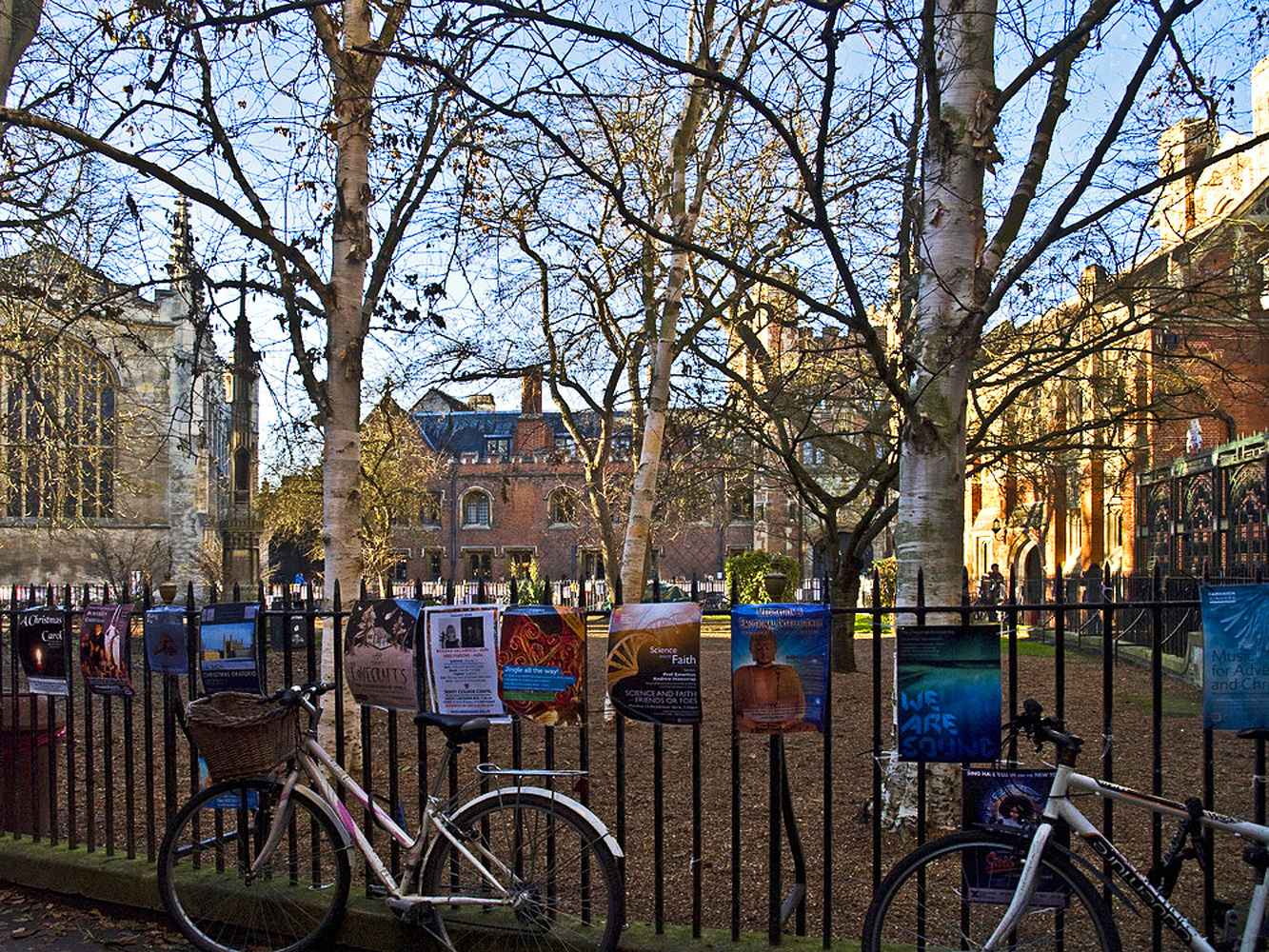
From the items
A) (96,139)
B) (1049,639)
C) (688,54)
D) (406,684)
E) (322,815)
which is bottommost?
(1049,639)

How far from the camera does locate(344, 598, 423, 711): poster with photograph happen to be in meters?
4.41

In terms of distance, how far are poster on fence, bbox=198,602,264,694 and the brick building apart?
493 centimetres

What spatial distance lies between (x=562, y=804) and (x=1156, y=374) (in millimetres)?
10076

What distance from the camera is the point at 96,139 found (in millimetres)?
6891

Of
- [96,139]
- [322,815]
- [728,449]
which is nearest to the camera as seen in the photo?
[322,815]

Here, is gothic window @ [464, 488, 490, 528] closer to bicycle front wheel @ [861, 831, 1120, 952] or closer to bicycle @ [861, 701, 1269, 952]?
bicycle front wheel @ [861, 831, 1120, 952]

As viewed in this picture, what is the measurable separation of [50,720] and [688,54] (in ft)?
32.2

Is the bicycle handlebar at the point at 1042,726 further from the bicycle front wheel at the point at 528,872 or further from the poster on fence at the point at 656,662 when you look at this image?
the bicycle front wheel at the point at 528,872

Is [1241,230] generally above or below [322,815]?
above

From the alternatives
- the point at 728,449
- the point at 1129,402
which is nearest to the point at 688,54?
the point at 728,449

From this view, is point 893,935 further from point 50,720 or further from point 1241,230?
point 1241,230

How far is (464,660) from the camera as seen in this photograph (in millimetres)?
4301

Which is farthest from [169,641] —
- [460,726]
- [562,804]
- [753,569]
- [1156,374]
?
[753,569]

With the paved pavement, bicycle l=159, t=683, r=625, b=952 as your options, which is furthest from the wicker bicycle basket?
the paved pavement
